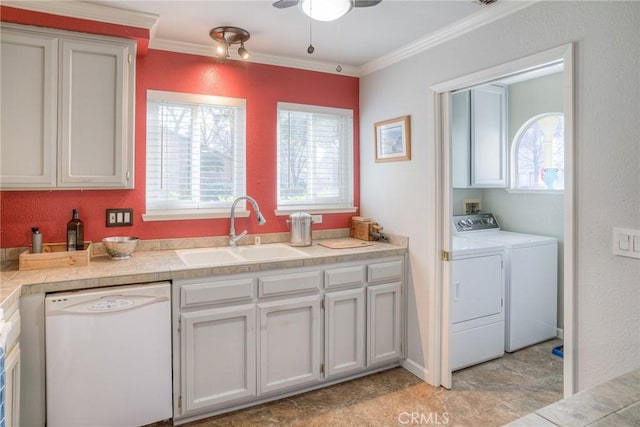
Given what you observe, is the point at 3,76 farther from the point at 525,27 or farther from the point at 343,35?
the point at 525,27

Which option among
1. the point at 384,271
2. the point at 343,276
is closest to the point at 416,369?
the point at 384,271

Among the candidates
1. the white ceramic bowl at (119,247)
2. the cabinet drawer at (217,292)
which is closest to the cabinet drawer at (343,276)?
the cabinet drawer at (217,292)

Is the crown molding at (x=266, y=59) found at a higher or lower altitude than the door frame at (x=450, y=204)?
higher

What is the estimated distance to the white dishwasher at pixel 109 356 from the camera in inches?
74.8

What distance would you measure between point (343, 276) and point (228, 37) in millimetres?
1782

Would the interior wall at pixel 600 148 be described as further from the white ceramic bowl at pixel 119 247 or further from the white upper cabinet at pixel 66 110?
the white ceramic bowl at pixel 119 247

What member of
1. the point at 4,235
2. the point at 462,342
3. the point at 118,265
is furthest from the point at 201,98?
the point at 462,342

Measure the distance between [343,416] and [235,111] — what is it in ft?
7.52

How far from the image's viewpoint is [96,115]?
227 cm

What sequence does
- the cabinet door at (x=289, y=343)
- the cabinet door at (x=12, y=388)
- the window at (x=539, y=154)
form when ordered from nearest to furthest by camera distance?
the cabinet door at (x=12, y=388)
the cabinet door at (x=289, y=343)
the window at (x=539, y=154)

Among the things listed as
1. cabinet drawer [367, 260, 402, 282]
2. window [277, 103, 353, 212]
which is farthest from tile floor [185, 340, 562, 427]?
window [277, 103, 353, 212]

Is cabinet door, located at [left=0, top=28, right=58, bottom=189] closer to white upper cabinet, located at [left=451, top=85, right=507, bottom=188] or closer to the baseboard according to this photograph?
the baseboard

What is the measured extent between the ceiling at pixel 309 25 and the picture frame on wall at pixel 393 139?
501 millimetres

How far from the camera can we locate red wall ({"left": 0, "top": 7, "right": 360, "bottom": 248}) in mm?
2369
